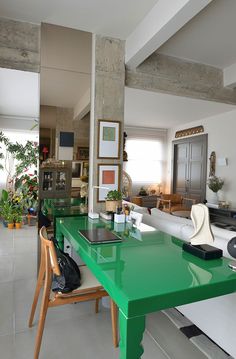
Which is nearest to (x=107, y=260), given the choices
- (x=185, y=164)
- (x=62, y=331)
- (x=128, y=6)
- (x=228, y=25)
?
(x=62, y=331)

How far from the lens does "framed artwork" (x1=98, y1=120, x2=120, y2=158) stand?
106 inches

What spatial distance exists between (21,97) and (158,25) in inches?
64.4

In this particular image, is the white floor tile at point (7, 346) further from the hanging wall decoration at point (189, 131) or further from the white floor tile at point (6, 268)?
the hanging wall decoration at point (189, 131)

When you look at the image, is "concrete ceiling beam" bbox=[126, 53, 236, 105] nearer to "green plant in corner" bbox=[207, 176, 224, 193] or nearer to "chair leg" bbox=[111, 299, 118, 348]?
"green plant in corner" bbox=[207, 176, 224, 193]

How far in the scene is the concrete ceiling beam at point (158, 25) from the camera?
191 cm

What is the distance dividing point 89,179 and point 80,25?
164cm

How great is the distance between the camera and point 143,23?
2.42 metres

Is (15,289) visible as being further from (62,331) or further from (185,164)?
(185,164)

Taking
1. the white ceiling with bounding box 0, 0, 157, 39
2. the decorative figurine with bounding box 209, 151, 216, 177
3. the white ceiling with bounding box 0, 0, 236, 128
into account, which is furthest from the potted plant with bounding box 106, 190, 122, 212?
the decorative figurine with bounding box 209, 151, 216, 177

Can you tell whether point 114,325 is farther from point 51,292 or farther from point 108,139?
point 108,139

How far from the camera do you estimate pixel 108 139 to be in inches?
107

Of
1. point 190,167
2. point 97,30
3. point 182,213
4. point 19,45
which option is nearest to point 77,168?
point 19,45

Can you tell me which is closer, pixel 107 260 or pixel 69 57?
pixel 107 260

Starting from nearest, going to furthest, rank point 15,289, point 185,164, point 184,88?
point 15,289 < point 184,88 < point 185,164
